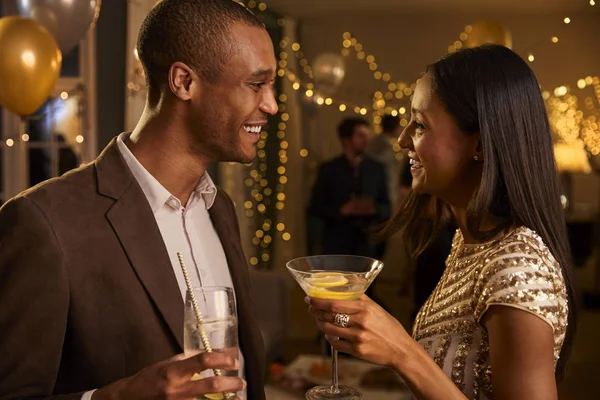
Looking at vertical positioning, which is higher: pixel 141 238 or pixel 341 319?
pixel 141 238

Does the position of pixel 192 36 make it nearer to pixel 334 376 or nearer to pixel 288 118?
pixel 334 376

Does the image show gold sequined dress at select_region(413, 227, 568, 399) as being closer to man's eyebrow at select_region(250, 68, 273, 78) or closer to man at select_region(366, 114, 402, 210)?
man's eyebrow at select_region(250, 68, 273, 78)

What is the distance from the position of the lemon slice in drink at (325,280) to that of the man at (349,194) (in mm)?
4128

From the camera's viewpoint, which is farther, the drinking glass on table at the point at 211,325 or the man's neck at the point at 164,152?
the man's neck at the point at 164,152

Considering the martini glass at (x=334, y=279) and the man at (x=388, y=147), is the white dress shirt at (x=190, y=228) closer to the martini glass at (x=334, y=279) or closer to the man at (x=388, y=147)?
the martini glass at (x=334, y=279)

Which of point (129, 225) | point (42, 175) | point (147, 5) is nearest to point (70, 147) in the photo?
point (42, 175)

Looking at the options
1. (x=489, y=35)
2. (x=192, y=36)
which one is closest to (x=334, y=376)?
(x=192, y=36)

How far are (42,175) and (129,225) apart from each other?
450cm

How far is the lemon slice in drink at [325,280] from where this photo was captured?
1462 mm

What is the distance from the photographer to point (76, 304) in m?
1.37

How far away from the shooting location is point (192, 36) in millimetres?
1568

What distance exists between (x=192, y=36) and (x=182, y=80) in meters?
0.11

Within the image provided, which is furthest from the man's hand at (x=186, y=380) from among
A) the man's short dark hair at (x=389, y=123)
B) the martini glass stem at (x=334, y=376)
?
the man's short dark hair at (x=389, y=123)

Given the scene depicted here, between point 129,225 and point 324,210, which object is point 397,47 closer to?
point 324,210
